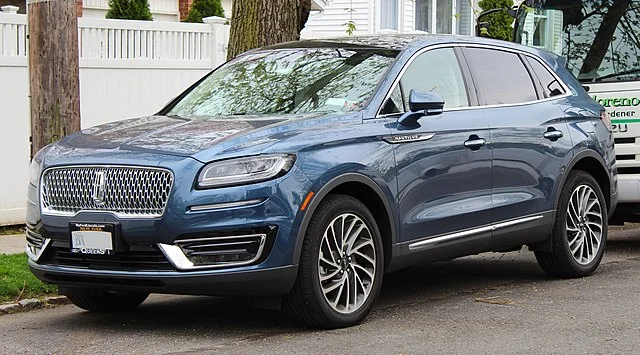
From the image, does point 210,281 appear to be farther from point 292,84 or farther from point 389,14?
point 389,14

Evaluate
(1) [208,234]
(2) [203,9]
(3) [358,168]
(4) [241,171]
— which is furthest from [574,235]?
(2) [203,9]

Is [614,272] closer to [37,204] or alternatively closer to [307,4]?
[307,4]

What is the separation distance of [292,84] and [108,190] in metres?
1.68

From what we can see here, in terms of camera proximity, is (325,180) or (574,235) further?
(574,235)

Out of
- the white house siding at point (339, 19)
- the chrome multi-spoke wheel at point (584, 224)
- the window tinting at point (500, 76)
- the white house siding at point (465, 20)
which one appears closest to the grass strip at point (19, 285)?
the window tinting at point (500, 76)

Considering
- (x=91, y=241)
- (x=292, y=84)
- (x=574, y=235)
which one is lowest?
(x=574, y=235)

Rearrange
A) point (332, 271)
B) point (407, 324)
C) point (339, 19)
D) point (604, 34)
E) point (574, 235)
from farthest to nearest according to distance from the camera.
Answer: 1. point (339, 19)
2. point (604, 34)
3. point (574, 235)
4. point (407, 324)
5. point (332, 271)

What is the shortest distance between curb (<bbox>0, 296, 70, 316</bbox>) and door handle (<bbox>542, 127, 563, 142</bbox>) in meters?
3.63

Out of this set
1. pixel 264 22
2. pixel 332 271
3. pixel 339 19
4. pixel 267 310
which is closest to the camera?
pixel 332 271

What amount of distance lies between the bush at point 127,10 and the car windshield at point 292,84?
344 inches

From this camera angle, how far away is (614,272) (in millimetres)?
9906

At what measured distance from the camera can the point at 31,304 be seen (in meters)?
8.44

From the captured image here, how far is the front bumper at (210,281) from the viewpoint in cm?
684

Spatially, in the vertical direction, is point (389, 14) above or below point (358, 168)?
above
